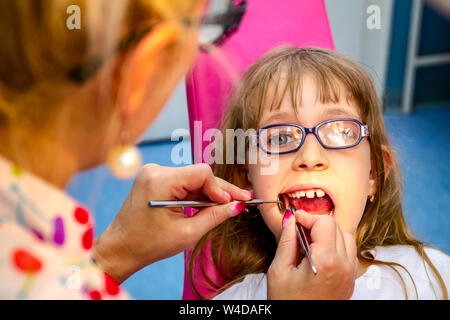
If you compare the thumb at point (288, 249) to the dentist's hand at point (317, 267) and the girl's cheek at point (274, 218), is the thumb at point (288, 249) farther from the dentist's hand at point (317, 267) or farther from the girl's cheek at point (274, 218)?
the girl's cheek at point (274, 218)

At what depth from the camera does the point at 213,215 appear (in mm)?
847

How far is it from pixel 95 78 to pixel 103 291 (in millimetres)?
371

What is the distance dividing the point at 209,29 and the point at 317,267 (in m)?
0.48

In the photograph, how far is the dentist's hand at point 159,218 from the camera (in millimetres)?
839

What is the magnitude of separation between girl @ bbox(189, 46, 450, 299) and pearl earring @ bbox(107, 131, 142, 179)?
0.56ft

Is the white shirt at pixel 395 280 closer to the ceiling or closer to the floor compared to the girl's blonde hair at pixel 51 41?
closer to the floor

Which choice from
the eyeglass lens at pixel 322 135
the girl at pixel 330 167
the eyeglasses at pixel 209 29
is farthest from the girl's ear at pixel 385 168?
the eyeglasses at pixel 209 29

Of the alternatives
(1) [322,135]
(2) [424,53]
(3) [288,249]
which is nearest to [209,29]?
(1) [322,135]

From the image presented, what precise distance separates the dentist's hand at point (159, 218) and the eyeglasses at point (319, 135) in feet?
0.37

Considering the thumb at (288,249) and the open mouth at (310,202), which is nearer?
the thumb at (288,249)

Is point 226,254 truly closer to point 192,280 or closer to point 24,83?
point 192,280

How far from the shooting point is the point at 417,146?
3.35ft

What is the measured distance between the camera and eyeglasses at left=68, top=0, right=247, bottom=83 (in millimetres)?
746
